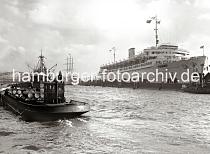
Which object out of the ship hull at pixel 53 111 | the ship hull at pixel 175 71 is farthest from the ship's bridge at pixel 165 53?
the ship hull at pixel 53 111

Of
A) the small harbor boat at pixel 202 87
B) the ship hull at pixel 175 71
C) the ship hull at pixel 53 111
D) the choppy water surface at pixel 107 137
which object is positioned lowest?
the choppy water surface at pixel 107 137

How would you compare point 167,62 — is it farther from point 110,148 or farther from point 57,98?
point 110,148

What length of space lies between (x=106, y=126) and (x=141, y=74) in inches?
3461

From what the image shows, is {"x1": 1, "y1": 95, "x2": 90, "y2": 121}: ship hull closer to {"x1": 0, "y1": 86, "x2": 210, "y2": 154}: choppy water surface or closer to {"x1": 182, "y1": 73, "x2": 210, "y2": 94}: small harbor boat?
{"x1": 0, "y1": 86, "x2": 210, "y2": 154}: choppy water surface

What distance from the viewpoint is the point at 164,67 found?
93.4m

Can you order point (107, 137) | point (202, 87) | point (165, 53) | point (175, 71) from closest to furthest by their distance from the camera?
1. point (107, 137)
2. point (202, 87)
3. point (175, 71)
4. point (165, 53)

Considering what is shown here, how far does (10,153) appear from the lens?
44.3ft

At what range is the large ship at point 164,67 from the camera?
84.6m

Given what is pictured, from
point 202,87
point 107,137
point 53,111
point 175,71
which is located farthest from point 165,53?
point 107,137

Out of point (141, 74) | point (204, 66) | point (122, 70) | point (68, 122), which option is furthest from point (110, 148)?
point (122, 70)

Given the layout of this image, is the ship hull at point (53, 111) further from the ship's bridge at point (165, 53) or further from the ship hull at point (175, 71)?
the ship's bridge at point (165, 53)

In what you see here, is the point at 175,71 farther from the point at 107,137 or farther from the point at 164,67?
the point at 107,137

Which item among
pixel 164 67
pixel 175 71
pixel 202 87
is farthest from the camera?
pixel 164 67

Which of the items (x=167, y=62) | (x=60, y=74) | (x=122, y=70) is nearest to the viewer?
(x=60, y=74)
